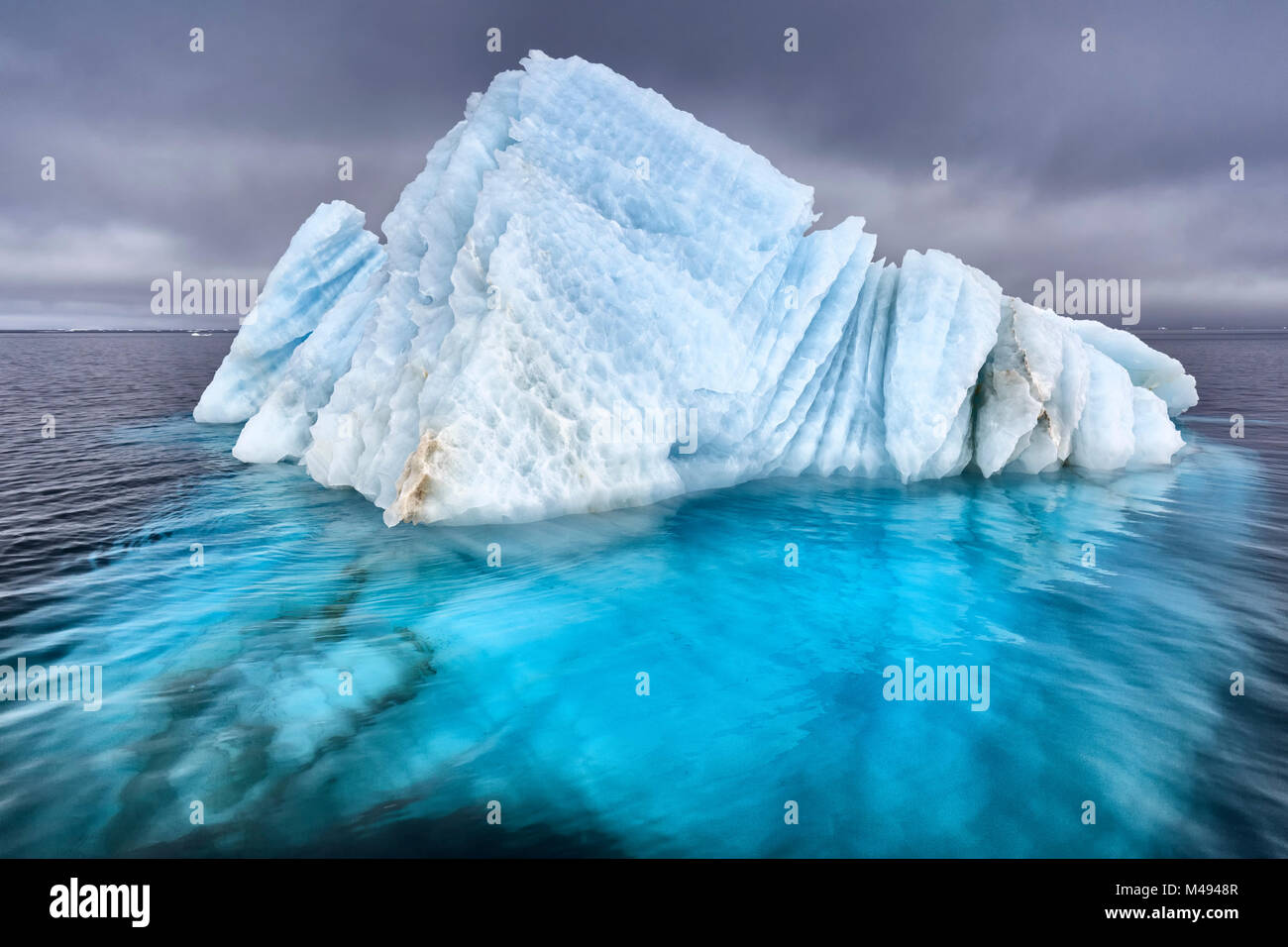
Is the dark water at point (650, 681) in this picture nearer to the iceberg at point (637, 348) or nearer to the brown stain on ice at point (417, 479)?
the brown stain on ice at point (417, 479)

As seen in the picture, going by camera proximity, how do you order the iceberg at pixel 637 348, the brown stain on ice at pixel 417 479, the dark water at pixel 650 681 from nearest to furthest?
the dark water at pixel 650 681
the brown stain on ice at pixel 417 479
the iceberg at pixel 637 348

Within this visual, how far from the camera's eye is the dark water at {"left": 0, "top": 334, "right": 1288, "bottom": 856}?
4680 millimetres

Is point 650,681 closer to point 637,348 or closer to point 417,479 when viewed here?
point 417,479

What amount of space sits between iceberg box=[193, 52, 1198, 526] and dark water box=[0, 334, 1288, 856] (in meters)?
1.20

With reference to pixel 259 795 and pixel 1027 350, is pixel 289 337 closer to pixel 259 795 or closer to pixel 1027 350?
pixel 259 795

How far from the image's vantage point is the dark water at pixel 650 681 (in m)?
4.68

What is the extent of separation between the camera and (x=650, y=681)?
655 cm

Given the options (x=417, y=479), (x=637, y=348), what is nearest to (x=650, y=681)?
(x=417, y=479)

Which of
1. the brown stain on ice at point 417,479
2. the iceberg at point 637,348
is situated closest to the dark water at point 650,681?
the brown stain on ice at point 417,479

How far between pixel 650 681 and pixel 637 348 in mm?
6129

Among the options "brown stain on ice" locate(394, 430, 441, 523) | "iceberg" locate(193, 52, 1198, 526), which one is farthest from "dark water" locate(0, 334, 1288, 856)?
A: "iceberg" locate(193, 52, 1198, 526)

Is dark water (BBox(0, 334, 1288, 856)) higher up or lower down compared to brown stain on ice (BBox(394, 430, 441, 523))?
lower down

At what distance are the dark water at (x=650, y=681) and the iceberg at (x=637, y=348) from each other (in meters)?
1.20

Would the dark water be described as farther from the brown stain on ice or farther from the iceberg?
the iceberg
